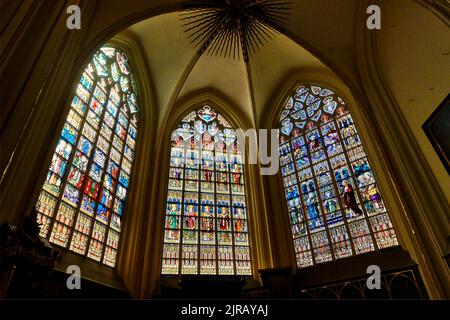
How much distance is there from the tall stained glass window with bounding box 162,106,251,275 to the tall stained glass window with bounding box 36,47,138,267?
1.75 metres

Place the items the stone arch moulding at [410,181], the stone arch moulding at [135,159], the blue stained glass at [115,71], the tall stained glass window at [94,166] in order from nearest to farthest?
the stone arch moulding at [135,159], the stone arch moulding at [410,181], the tall stained glass window at [94,166], the blue stained glass at [115,71]

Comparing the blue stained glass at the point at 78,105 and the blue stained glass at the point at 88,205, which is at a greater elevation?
the blue stained glass at the point at 78,105

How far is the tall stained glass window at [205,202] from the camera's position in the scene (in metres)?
9.31

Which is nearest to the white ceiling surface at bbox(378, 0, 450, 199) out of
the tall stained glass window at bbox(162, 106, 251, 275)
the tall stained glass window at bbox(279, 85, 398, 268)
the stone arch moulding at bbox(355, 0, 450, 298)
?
the stone arch moulding at bbox(355, 0, 450, 298)

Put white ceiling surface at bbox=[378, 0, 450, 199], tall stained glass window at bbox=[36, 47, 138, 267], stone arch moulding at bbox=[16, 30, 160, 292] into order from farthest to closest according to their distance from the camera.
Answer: white ceiling surface at bbox=[378, 0, 450, 199] → tall stained glass window at bbox=[36, 47, 138, 267] → stone arch moulding at bbox=[16, 30, 160, 292]

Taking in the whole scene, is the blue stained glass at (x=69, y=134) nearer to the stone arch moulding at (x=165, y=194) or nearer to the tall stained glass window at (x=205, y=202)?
the stone arch moulding at (x=165, y=194)

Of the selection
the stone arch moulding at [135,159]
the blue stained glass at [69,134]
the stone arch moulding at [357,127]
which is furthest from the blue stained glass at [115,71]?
the stone arch moulding at [357,127]

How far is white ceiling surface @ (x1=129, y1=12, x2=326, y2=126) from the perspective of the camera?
1107 centimetres

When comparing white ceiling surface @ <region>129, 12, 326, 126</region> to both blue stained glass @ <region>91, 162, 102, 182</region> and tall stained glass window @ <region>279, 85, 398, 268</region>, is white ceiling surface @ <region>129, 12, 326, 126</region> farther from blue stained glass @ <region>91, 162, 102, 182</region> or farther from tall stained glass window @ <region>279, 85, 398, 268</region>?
blue stained glass @ <region>91, 162, 102, 182</region>

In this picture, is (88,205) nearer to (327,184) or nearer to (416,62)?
(327,184)

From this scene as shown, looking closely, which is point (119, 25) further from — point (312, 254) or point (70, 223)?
point (312, 254)

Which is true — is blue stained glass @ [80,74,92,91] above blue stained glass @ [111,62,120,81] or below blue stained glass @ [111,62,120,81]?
below

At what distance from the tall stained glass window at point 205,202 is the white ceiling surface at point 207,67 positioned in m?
1.17

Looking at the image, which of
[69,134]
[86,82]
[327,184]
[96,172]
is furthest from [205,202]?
[86,82]
